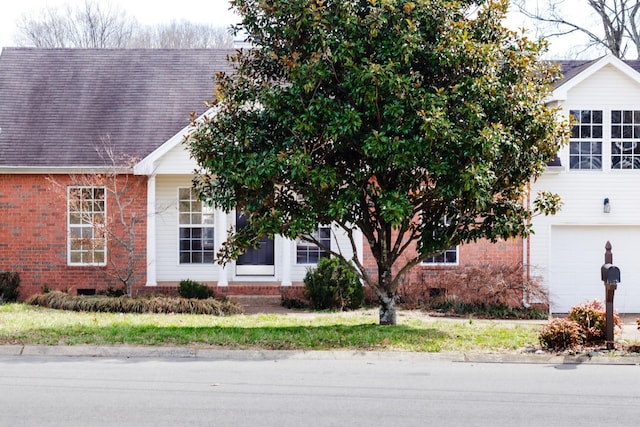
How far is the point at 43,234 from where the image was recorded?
786 inches

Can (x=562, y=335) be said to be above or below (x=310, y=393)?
above

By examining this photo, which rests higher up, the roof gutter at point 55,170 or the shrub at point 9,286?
the roof gutter at point 55,170

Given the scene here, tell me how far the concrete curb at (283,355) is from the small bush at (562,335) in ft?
1.10

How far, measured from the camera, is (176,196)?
2062 cm

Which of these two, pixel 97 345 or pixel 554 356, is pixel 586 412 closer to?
pixel 554 356

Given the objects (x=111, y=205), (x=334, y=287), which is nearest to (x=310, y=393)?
(x=334, y=287)

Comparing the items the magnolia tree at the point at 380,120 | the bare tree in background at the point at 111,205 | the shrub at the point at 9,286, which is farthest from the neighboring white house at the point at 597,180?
the shrub at the point at 9,286

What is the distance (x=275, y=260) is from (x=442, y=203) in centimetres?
776

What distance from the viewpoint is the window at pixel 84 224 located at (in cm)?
1991

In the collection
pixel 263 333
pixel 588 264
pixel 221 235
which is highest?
pixel 221 235

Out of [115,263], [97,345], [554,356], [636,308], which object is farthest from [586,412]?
[115,263]

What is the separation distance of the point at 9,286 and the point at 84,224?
7.60 feet

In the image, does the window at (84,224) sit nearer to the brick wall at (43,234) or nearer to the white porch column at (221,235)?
the brick wall at (43,234)

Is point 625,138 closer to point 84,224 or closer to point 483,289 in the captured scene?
point 483,289
